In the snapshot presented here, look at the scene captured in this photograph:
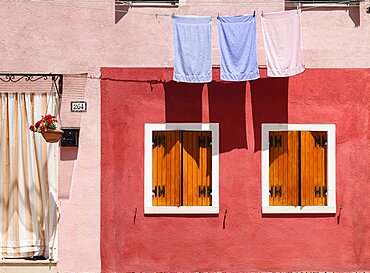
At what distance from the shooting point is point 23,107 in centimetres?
1235

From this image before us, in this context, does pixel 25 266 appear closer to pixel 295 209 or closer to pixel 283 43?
pixel 295 209

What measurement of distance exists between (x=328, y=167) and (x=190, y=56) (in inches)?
132

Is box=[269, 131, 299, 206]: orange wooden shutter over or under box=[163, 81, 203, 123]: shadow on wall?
under

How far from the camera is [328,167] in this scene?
1237cm

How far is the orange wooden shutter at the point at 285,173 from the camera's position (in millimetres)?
12359

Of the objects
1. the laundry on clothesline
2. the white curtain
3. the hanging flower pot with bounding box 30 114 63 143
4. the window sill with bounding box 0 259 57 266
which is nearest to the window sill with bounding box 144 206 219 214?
the white curtain

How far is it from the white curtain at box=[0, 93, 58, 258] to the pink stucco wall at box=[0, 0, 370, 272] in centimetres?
26

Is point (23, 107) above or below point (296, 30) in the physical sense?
below

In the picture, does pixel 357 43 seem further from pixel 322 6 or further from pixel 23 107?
pixel 23 107

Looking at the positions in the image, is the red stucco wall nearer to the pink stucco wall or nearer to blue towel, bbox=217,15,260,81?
the pink stucco wall

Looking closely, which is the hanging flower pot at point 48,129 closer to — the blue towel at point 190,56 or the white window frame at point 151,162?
the white window frame at point 151,162

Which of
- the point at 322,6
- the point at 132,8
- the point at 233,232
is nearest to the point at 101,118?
the point at 132,8

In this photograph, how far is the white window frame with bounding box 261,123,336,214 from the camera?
12.3 m

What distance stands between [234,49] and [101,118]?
111 inches
